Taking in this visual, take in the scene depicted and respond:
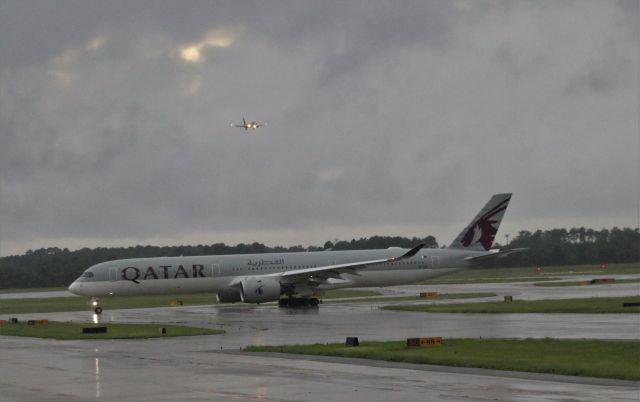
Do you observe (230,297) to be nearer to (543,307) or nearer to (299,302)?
(299,302)

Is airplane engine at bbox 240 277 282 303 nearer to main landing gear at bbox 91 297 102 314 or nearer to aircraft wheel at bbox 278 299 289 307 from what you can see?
aircraft wheel at bbox 278 299 289 307

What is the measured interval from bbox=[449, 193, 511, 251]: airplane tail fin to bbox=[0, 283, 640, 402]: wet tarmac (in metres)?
29.1

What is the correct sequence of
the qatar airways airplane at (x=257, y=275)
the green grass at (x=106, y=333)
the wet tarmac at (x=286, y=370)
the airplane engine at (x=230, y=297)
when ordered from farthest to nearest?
the airplane engine at (x=230, y=297)
the qatar airways airplane at (x=257, y=275)
the green grass at (x=106, y=333)
the wet tarmac at (x=286, y=370)

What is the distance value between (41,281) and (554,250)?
8531cm

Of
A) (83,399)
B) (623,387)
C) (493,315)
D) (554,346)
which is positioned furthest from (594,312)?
(83,399)

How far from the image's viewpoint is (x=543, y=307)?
4697cm

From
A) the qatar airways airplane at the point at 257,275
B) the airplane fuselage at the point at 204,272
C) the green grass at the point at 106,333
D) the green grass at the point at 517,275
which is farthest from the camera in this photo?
the green grass at the point at 517,275

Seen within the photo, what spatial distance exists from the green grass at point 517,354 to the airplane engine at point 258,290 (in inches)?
1193

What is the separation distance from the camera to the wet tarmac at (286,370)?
1962 centimetres

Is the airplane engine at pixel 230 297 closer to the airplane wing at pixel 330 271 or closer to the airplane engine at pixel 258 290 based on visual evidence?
the airplane engine at pixel 258 290

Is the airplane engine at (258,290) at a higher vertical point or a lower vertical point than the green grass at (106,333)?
higher

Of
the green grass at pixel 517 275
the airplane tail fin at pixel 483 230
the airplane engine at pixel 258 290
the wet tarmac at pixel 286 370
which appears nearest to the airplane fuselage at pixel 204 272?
the airplane engine at pixel 258 290

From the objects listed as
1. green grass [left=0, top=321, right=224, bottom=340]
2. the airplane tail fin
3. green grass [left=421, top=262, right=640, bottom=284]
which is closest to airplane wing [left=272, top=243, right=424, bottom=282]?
the airplane tail fin

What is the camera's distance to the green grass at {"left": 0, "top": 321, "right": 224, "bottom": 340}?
3772 centimetres
